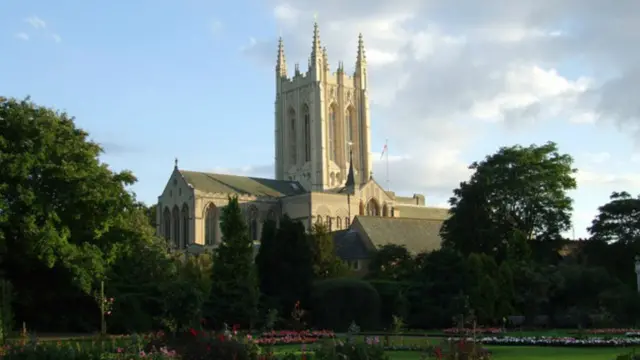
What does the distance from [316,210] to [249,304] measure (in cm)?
5563

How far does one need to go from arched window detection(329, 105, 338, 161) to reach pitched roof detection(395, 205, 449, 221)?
17.2 meters

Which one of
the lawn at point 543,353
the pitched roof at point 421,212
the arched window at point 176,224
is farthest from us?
the pitched roof at point 421,212

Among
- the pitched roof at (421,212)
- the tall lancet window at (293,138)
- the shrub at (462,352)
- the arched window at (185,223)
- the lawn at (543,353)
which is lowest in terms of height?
the lawn at (543,353)

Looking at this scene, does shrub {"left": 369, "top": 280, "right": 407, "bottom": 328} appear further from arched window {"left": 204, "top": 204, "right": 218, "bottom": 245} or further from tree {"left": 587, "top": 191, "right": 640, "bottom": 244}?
arched window {"left": 204, "top": 204, "right": 218, "bottom": 245}

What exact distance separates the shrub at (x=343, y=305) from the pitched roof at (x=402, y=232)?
25606 mm

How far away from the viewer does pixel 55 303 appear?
125 ft

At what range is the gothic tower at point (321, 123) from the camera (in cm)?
11656

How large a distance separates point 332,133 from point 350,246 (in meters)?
54.6

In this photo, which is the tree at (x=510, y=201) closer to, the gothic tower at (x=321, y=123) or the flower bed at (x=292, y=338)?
the flower bed at (x=292, y=338)

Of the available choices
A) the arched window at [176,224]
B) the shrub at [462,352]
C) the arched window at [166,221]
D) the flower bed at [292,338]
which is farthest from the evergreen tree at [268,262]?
the arched window at [166,221]

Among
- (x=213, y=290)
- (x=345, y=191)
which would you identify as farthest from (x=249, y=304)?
(x=345, y=191)

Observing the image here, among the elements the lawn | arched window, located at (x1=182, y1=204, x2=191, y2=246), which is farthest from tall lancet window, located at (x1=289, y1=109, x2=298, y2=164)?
the lawn

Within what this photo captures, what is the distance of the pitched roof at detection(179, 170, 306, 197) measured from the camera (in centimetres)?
9519

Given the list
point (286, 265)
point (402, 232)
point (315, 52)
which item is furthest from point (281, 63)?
point (286, 265)
